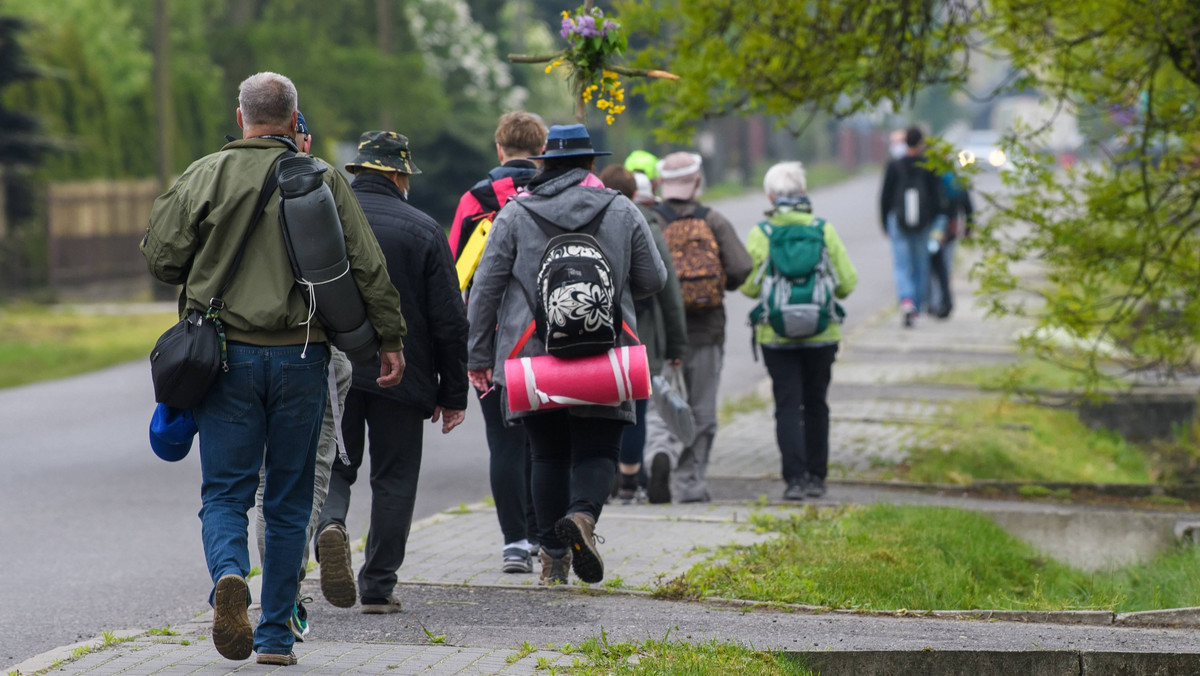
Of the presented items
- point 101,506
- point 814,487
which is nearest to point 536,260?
point 814,487

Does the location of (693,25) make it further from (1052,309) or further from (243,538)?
(243,538)

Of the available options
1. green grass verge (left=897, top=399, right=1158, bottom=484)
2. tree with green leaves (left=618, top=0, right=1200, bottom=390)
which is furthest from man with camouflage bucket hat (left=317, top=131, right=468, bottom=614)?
green grass verge (left=897, top=399, right=1158, bottom=484)

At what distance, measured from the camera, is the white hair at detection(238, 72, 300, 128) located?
490 cm

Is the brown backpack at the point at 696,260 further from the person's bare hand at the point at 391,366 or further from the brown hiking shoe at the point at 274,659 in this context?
the brown hiking shoe at the point at 274,659

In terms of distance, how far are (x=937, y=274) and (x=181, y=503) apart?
11.7 m

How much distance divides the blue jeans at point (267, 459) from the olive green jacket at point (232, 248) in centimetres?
9

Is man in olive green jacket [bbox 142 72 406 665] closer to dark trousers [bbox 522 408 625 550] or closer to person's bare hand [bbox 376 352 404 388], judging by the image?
person's bare hand [bbox 376 352 404 388]

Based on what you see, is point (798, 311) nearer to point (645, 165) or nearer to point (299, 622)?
point (645, 165)

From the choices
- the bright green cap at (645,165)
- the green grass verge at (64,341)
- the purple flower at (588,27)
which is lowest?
the green grass verge at (64,341)

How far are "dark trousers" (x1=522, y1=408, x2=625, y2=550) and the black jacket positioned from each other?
458 mm

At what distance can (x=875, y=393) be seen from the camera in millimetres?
14156

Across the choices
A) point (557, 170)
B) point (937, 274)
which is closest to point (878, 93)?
point (557, 170)

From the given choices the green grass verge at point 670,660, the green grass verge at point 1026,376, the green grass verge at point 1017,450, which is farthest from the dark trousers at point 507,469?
the green grass verge at point 1026,376

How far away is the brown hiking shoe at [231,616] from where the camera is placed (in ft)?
15.1
